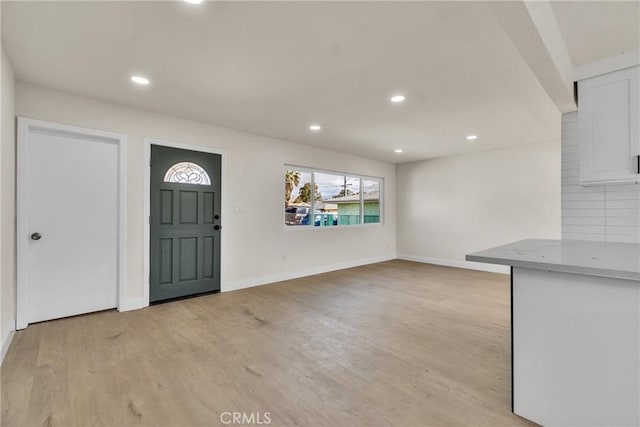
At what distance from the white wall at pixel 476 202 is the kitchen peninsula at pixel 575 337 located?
4106mm

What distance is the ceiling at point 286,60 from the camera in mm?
1854

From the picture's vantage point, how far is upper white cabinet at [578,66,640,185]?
7.14 feet

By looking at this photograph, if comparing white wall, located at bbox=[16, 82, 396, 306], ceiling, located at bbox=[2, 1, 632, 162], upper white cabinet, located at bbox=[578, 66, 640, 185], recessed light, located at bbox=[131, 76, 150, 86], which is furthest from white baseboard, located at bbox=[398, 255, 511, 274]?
recessed light, located at bbox=[131, 76, 150, 86]

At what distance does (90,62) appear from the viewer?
8.02 feet

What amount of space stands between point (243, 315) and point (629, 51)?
4.22m

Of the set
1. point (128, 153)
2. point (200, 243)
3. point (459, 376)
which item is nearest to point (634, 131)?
point (459, 376)

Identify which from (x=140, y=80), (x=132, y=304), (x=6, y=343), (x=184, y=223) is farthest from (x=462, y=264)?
(x=6, y=343)

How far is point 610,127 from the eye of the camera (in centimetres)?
228

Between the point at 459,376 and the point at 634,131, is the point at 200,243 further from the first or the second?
the point at 634,131

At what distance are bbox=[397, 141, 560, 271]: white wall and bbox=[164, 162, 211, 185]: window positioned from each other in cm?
489

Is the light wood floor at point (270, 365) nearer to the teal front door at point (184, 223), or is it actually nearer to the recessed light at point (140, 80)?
the teal front door at point (184, 223)

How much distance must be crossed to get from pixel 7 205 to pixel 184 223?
1648 mm

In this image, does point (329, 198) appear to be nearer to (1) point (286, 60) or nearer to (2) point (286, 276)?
(2) point (286, 276)

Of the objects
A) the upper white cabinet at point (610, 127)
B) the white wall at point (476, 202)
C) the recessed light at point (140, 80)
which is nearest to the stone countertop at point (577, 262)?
the upper white cabinet at point (610, 127)
